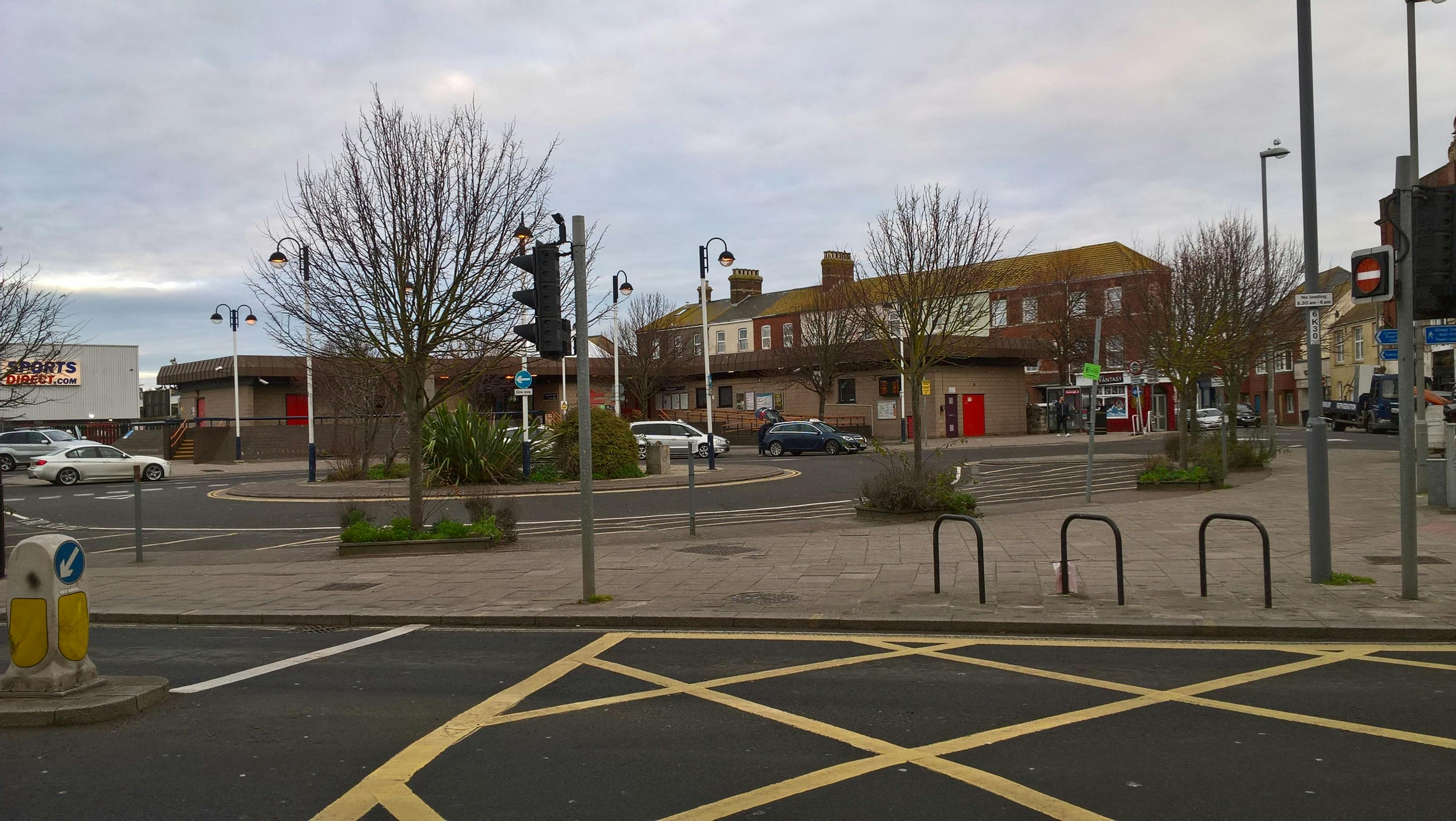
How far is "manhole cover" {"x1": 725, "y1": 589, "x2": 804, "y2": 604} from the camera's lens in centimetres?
969

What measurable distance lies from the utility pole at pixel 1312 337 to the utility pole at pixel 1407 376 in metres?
0.64

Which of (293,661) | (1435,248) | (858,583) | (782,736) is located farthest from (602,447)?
(782,736)

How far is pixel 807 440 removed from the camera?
42.4 m

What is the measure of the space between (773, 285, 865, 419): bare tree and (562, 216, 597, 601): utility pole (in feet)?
131

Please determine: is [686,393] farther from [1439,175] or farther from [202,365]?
[1439,175]

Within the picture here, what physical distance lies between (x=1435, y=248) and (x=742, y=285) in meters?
65.2

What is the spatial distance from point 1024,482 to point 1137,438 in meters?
27.7

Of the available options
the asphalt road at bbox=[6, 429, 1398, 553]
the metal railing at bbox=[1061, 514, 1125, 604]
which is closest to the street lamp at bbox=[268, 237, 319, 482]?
the asphalt road at bbox=[6, 429, 1398, 553]

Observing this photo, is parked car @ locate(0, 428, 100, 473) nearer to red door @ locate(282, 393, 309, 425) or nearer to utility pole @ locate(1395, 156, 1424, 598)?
red door @ locate(282, 393, 309, 425)

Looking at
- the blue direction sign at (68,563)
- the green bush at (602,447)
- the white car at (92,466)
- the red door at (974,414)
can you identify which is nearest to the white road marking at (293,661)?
the blue direction sign at (68,563)

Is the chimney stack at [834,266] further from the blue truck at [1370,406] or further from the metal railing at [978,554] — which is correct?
the metal railing at [978,554]

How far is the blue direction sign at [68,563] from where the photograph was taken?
645 centimetres

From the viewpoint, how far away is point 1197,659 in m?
7.30

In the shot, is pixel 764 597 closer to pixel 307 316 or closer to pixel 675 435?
pixel 307 316
